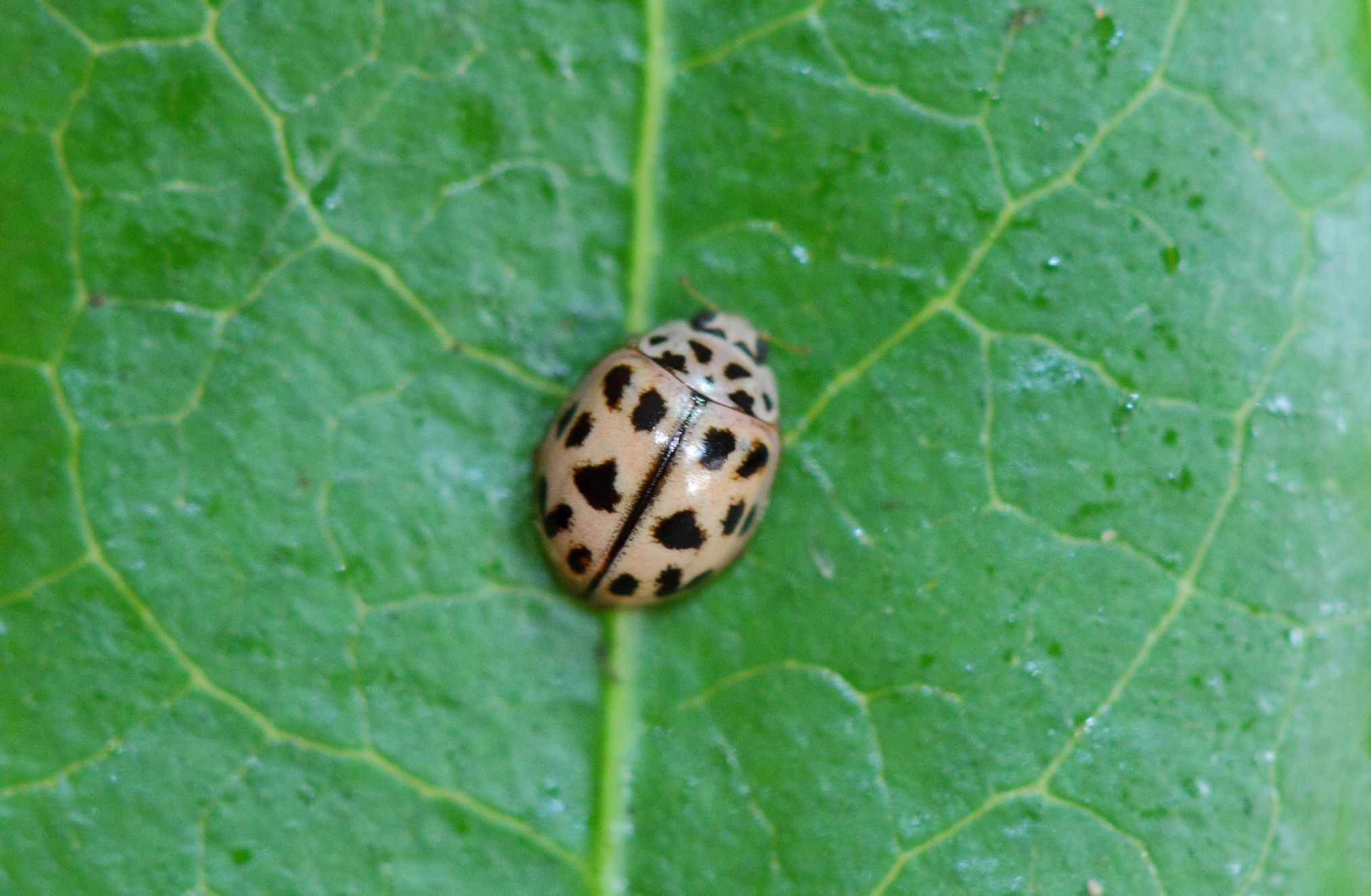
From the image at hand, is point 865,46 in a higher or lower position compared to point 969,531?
higher

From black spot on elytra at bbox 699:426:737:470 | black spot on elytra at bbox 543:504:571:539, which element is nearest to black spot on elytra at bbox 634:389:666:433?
black spot on elytra at bbox 699:426:737:470

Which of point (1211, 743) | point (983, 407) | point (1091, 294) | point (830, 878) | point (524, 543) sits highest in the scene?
point (1091, 294)

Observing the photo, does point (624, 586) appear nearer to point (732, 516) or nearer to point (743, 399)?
point (732, 516)

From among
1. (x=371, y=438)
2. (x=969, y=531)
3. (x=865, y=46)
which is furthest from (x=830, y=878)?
(x=865, y=46)

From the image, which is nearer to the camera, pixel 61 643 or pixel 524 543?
pixel 61 643

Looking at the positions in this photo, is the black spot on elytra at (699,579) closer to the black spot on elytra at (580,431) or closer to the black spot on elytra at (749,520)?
the black spot on elytra at (749,520)

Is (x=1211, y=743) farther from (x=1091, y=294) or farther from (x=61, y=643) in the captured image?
(x=61, y=643)

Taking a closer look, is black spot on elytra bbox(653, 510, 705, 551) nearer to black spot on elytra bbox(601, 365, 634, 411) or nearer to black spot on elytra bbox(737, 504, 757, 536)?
black spot on elytra bbox(737, 504, 757, 536)
